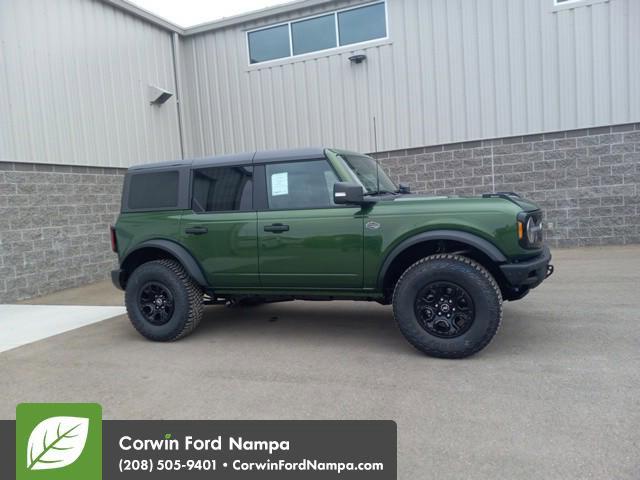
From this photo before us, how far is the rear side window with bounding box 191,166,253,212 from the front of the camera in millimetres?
5066

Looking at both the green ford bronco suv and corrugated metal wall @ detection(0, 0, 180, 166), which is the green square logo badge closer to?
the green ford bronco suv

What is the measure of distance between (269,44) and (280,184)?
8.01 meters

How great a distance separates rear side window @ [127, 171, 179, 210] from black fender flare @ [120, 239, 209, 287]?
1.31ft

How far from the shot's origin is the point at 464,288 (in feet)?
13.5

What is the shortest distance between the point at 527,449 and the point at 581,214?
8.35 meters

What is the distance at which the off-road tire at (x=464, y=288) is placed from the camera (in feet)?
13.3

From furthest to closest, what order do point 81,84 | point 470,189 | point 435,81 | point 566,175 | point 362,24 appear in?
point 362,24, point 470,189, point 435,81, point 566,175, point 81,84

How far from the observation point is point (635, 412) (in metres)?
3.08

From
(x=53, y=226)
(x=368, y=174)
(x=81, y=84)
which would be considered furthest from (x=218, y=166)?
(x=81, y=84)

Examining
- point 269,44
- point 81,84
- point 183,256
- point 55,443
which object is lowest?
point 55,443

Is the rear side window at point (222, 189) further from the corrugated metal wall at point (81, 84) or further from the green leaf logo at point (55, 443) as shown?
the corrugated metal wall at point (81, 84)

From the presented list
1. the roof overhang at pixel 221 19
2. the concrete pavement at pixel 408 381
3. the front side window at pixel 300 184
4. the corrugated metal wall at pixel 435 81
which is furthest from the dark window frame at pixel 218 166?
the roof overhang at pixel 221 19

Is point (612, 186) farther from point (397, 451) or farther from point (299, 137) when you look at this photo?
point (397, 451)

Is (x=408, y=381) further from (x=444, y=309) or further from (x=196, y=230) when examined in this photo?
(x=196, y=230)
